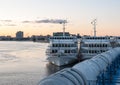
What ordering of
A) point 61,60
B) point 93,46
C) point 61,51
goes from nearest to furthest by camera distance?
point 61,60 < point 61,51 < point 93,46

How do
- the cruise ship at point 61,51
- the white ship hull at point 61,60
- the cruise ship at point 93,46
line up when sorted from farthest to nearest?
the cruise ship at point 93,46
the cruise ship at point 61,51
the white ship hull at point 61,60

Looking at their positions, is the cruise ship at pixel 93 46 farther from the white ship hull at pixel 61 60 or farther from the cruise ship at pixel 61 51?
the white ship hull at pixel 61 60

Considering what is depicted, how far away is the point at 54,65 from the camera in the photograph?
96.1 meters

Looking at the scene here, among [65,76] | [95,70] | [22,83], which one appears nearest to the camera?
[65,76]

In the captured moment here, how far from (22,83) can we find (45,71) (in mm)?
22662

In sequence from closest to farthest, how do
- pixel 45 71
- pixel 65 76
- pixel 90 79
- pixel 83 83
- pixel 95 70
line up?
pixel 65 76 → pixel 83 83 → pixel 90 79 → pixel 95 70 → pixel 45 71

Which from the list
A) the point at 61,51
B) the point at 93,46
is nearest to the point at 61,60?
the point at 61,51

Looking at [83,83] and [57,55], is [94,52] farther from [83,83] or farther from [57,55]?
[83,83]

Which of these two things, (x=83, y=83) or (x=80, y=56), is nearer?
(x=83, y=83)

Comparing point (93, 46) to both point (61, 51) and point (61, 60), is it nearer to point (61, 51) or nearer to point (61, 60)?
point (61, 51)

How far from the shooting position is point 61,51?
95375 mm

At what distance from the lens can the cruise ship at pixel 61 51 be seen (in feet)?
311

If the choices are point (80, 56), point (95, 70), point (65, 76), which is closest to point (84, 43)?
point (80, 56)

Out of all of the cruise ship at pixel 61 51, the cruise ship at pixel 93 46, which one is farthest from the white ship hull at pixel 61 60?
the cruise ship at pixel 93 46
